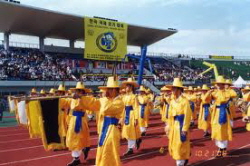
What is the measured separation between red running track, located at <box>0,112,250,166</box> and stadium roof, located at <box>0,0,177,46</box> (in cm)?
1736

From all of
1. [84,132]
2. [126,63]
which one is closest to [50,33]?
[126,63]

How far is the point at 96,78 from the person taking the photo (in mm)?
31672

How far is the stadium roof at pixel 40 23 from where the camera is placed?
2730cm

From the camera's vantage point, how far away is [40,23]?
99.7 feet

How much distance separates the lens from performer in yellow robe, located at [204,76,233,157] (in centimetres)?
846

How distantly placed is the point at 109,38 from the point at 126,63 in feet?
18.1

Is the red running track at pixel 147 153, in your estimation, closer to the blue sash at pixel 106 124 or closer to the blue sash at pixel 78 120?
the blue sash at pixel 78 120

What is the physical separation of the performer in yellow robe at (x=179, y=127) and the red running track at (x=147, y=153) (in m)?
1.14

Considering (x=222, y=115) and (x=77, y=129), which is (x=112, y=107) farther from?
(x=222, y=115)

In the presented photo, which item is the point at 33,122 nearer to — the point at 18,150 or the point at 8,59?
the point at 18,150

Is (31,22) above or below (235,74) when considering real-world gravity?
above

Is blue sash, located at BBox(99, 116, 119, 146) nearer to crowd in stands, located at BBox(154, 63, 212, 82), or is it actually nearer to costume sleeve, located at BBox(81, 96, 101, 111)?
costume sleeve, located at BBox(81, 96, 101, 111)

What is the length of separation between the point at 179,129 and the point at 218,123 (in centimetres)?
226

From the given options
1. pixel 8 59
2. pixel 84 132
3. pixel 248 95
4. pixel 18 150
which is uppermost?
pixel 8 59
